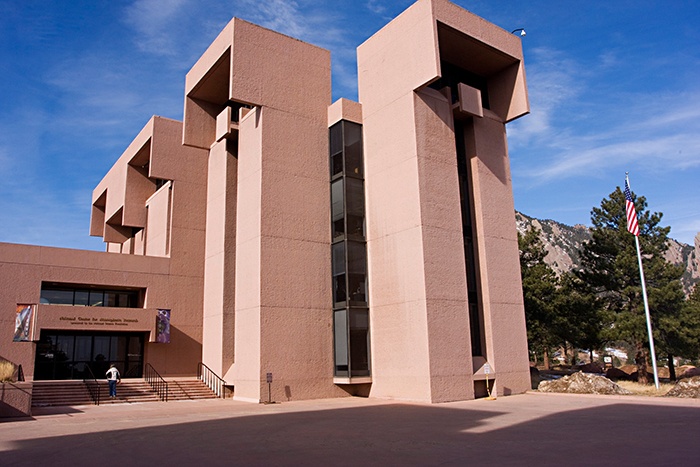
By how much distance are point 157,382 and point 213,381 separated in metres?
3.12

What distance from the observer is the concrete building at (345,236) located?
21188 mm

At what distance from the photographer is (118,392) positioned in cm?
2406

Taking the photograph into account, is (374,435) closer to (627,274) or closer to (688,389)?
(688,389)

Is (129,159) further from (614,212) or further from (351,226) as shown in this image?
(614,212)

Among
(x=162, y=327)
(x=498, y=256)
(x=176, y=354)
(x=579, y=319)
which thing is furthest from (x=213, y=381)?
(x=579, y=319)

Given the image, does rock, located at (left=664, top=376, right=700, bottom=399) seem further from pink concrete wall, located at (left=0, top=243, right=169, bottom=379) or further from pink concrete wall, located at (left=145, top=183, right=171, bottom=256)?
pink concrete wall, located at (left=145, top=183, right=171, bottom=256)

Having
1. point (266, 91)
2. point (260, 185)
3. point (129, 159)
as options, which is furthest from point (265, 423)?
point (129, 159)

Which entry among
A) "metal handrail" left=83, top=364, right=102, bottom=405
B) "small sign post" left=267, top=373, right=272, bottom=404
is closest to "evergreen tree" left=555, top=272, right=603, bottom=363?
"small sign post" left=267, top=373, right=272, bottom=404

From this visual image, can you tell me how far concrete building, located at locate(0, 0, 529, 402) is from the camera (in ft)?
69.5

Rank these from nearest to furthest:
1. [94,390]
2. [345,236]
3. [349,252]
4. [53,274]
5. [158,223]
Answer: [349,252] < [345,236] < [94,390] < [53,274] < [158,223]

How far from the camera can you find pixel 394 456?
905cm

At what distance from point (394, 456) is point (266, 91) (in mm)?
17897

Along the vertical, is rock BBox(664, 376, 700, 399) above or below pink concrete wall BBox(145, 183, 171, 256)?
below

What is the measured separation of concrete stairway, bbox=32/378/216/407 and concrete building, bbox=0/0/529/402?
5.08 feet
